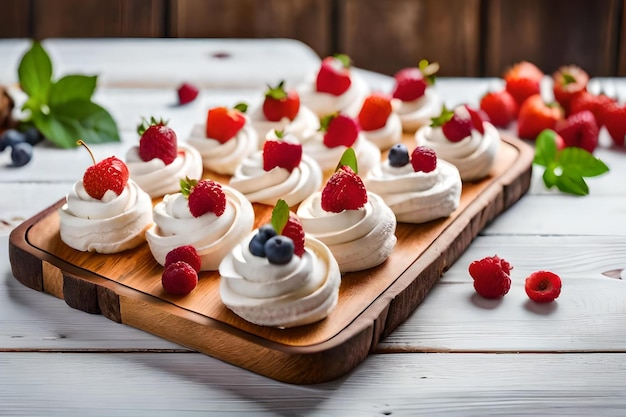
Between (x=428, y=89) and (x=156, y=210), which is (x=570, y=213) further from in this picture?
(x=156, y=210)

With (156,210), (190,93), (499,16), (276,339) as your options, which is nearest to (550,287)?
(276,339)

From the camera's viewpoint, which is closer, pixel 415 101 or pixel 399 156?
pixel 399 156

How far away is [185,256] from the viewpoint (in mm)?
2035

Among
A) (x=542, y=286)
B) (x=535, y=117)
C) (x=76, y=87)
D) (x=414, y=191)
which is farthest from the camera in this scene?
(x=535, y=117)

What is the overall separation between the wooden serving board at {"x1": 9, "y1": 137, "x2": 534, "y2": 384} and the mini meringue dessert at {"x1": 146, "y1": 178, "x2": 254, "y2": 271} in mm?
48

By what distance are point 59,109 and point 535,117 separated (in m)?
1.37

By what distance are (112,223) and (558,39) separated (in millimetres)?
2717

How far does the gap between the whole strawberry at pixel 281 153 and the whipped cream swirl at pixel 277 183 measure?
0.01 metres

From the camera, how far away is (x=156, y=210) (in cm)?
215

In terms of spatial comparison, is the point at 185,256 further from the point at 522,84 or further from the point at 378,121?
the point at 522,84

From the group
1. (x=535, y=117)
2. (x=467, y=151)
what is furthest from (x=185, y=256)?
(x=535, y=117)

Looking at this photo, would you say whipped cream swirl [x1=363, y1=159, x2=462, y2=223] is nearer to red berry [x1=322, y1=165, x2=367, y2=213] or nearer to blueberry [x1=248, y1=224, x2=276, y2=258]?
red berry [x1=322, y1=165, x2=367, y2=213]

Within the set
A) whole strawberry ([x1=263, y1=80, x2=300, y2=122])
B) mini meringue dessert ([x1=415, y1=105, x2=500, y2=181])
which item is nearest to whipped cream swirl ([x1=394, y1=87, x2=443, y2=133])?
mini meringue dessert ([x1=415, y1=105, x2=500, y2=181])

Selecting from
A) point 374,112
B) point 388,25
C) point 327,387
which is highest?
point 374,112
